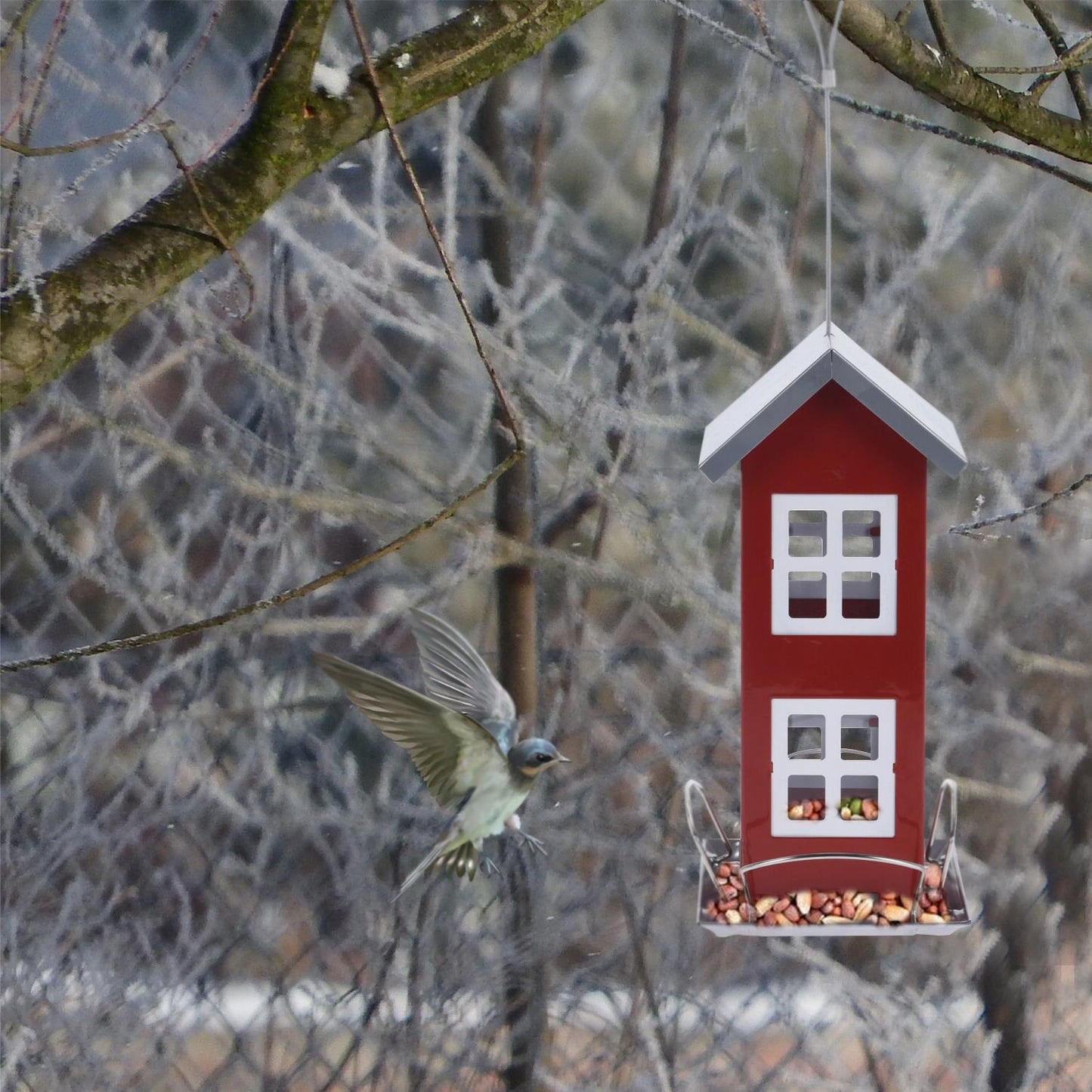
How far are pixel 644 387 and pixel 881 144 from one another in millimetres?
411

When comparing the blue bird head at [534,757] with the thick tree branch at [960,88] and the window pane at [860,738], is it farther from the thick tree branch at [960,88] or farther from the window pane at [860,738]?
the thick tree branch at [960,88]

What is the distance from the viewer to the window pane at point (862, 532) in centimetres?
A: 94

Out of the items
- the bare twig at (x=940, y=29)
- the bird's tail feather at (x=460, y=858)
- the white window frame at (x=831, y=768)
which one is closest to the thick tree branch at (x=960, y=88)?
the bare twig at (x=940, y=29)

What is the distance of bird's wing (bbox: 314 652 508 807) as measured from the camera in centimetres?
105

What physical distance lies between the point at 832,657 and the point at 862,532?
36cm

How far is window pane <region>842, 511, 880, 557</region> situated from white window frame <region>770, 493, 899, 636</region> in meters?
0.01

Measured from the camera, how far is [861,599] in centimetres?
94

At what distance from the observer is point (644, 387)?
5.14 feet

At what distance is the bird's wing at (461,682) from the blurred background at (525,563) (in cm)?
30

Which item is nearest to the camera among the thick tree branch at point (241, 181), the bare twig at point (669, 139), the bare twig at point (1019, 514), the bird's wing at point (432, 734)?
the thick tree branch at point (241, 181)

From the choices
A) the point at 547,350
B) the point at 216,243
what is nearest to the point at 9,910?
the point at 547,350

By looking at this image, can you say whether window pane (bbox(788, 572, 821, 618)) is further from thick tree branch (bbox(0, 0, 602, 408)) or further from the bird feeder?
thick tree branch (bbox(0, 0, 602, 408))

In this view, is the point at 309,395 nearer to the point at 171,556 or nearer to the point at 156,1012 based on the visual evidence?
the point at 171,556

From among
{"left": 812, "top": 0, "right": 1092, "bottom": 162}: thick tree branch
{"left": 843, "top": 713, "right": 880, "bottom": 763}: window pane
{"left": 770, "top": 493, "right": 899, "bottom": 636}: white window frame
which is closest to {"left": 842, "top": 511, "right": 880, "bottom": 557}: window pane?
{"left": 770, "top": 493, "right": 899, "bottom": 636}: white window frame
